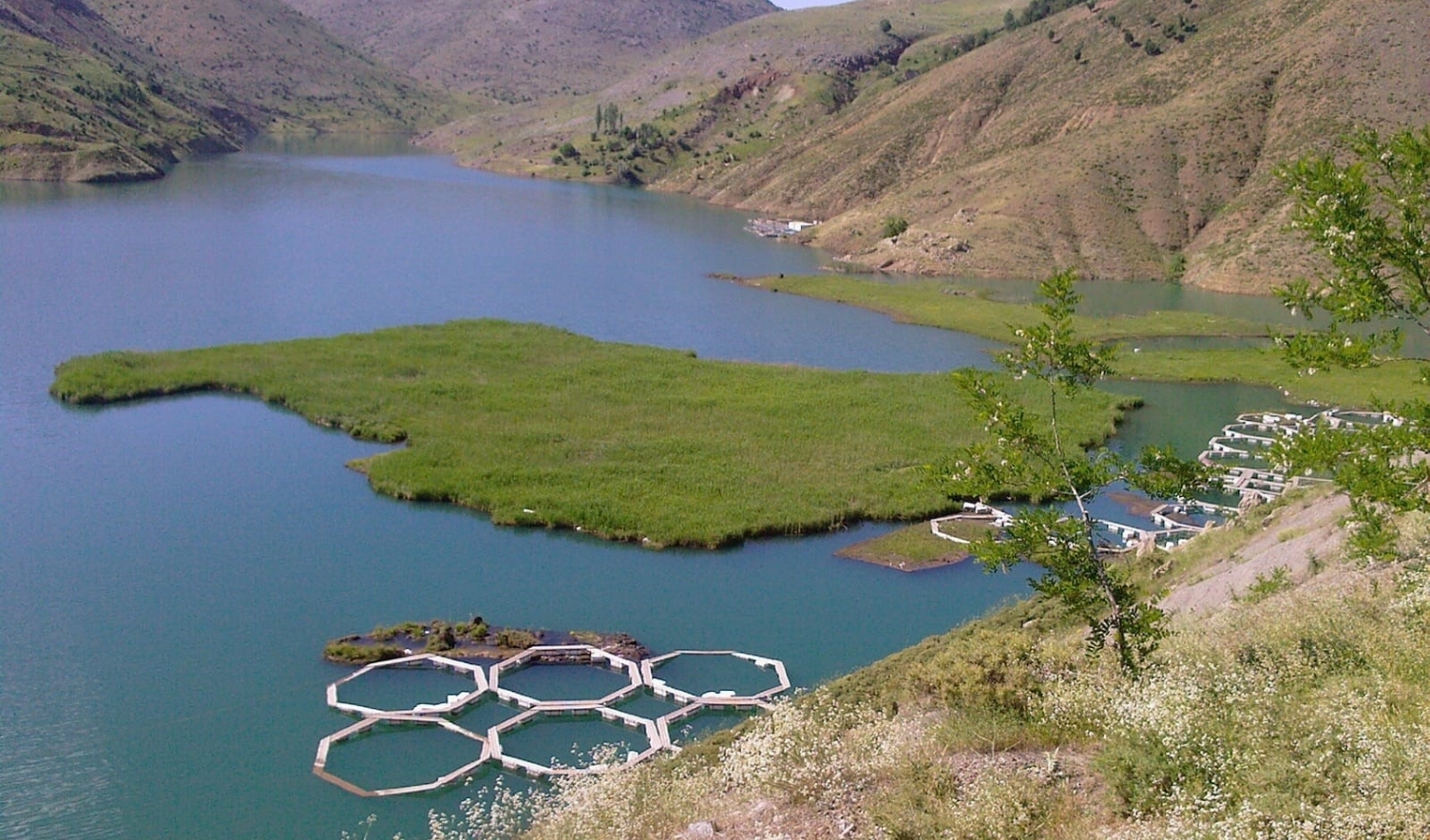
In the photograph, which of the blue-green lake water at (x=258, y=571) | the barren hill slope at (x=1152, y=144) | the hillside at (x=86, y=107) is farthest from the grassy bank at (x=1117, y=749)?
the hillside at (x=86, y=107)

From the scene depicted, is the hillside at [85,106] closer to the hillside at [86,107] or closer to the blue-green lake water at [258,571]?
the hillside at [86,107]

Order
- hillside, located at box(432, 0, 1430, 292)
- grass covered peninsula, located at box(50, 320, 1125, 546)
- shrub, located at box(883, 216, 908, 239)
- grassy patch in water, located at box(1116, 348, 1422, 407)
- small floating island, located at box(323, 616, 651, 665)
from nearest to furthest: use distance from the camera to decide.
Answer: small floating island, located at box(323, 616, 651, 665), grass covered peninsula, located at box(50, 320, 1125, 546), grassy patch in water, located at box(1116, 348, 1422, 407), hillside, located at box(432, 0, 1430, 292), shrub, located at box(883, 216, 908, 239)

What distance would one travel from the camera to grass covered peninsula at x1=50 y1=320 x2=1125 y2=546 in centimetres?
3719

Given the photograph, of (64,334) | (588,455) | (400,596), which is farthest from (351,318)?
(400,596)

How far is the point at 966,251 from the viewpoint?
9438cm

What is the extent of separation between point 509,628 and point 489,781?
678 cm

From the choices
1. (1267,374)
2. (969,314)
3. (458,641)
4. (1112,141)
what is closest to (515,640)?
(458,641)

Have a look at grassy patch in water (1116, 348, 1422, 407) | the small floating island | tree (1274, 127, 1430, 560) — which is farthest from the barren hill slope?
tree (1274, 127, 1430, 560)

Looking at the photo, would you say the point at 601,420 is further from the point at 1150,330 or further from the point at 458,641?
the point at 1150,330

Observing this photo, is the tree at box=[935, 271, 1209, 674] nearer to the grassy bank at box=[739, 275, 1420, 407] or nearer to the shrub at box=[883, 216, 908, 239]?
the grassy bank at box=[739, 275, 1420, 407]

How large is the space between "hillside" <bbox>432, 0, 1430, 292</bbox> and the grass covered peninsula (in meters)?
43.6

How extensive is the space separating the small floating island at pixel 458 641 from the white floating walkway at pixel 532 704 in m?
0.36

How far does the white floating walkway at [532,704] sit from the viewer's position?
22219mm

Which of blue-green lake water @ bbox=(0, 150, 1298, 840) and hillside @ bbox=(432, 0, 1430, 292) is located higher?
hillside @ bbox=(432, 0, 1430, 292)
